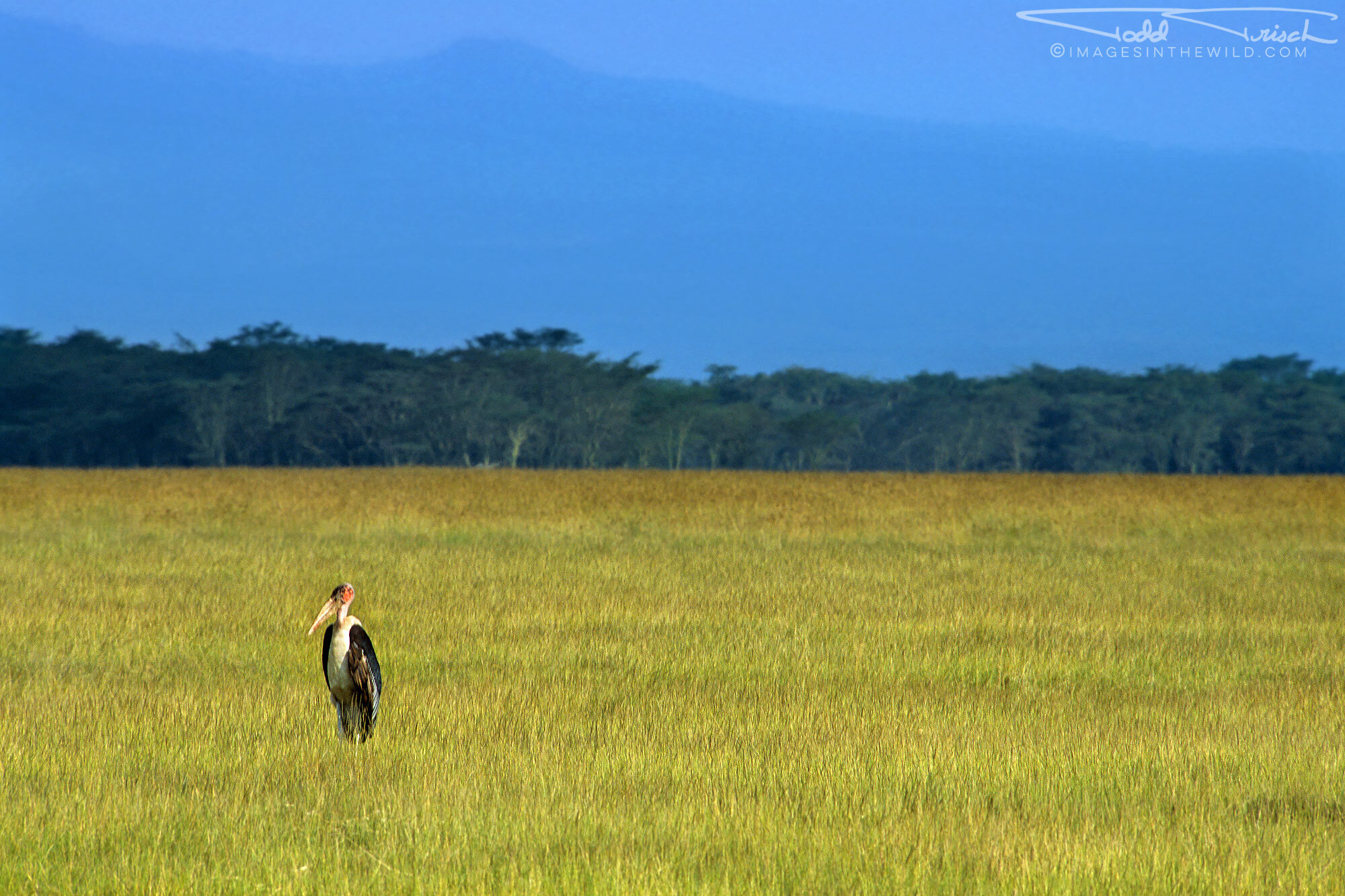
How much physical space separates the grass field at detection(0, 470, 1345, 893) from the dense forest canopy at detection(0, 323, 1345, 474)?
59705mm

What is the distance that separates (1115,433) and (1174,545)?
77246 mm

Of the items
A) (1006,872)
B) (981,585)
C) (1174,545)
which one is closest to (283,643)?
(1006,872)

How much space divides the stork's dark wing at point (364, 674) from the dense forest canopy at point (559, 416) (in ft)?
236

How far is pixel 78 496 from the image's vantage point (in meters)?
29.1

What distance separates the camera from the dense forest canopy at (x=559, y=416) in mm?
77188

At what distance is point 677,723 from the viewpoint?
7555 mm

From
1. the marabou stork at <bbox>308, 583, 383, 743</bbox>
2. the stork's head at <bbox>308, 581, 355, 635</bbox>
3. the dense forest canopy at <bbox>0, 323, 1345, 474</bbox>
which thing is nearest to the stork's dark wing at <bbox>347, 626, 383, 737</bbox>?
the marabou stork at <bbox>308, 583, 383, 743</bbox>

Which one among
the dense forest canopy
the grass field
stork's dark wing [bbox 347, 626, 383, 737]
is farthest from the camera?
the dense forest canopy

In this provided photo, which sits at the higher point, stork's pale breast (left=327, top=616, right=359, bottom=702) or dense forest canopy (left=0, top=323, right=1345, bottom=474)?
dense forest canopy (left=0, top=323, right=1345, bottom=474)

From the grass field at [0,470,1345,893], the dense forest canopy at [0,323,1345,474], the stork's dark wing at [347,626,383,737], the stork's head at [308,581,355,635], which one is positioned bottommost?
the grass field at [0,470,1345,893]

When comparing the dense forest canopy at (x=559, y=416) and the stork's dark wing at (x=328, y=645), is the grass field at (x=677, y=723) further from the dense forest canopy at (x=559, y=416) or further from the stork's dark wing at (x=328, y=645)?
the dense forest canopy at (x=559, y=416)

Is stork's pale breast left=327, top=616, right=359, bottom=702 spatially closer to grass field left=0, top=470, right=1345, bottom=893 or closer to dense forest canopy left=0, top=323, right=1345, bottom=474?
grass field left=0, top=470, right=1345, bottom=893

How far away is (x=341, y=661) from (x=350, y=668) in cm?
6

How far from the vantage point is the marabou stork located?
6.45 m
